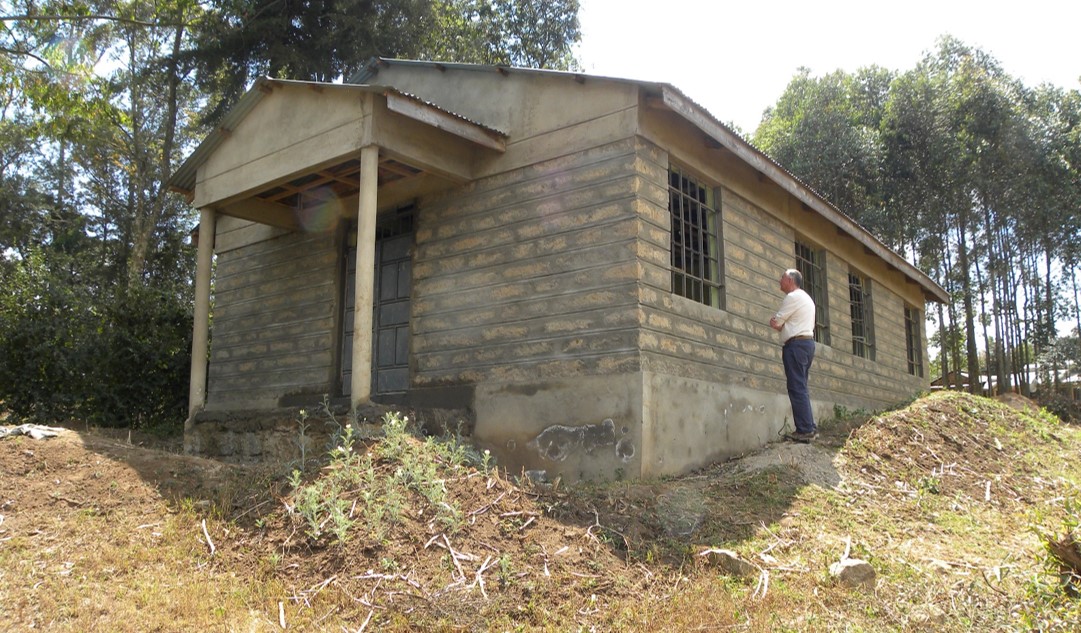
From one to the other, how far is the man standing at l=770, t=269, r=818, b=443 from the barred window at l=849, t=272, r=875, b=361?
534 centimetres

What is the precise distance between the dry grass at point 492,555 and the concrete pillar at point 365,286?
1.59 m

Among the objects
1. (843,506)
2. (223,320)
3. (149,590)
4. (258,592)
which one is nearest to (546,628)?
(258,592)

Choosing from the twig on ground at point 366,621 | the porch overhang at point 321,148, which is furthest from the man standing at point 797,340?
the twig on ground at point 366,621

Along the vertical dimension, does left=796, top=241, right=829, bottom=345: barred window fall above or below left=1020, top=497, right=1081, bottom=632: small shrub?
above

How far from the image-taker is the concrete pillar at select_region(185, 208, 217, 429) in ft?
35.2

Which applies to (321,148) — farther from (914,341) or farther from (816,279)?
(914,341)

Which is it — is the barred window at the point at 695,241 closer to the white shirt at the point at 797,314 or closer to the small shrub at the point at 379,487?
the white shirt at the point at 797,314

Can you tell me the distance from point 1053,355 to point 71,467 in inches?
1051

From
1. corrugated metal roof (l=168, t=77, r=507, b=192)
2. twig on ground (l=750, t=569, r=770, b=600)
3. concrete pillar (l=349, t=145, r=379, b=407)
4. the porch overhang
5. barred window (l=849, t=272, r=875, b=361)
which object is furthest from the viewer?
barred window (l=849, t=272, r=875, b=361)

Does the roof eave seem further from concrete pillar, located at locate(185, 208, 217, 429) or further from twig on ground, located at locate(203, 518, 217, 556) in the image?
concrete pillar, located at locate(185, 208, 217, 429)

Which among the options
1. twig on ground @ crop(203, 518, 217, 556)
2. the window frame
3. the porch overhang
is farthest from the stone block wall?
the window frame

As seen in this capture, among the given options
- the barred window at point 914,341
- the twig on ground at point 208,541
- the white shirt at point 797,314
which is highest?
the barred window at point 914,341

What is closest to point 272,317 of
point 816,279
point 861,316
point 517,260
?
point 517,260

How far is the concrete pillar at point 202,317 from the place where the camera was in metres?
10.7
